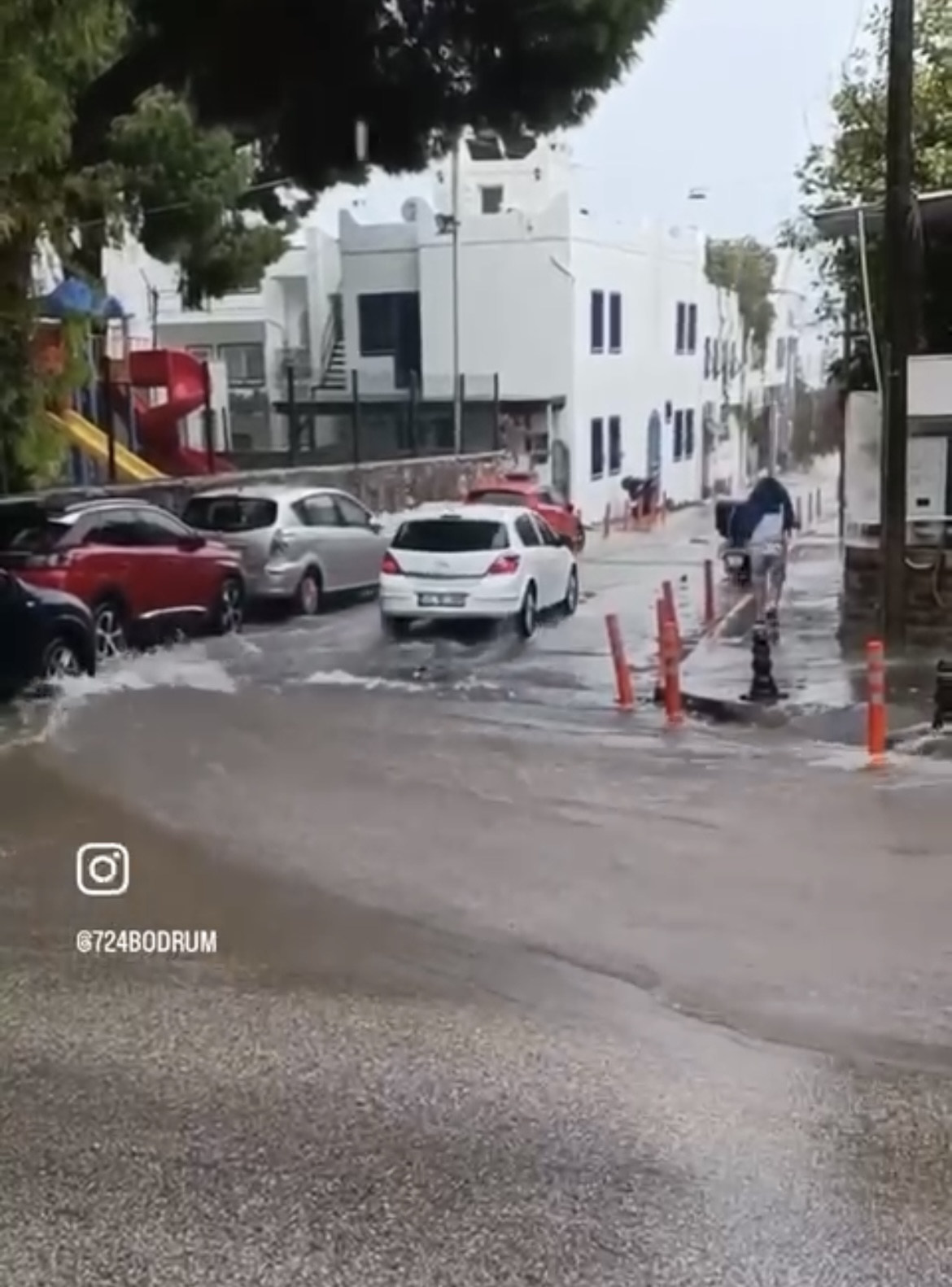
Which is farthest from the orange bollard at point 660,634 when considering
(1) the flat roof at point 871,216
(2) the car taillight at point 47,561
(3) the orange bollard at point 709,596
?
(2) the car taillight at point 47,561

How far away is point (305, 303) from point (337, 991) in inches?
468

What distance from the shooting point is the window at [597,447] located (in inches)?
634

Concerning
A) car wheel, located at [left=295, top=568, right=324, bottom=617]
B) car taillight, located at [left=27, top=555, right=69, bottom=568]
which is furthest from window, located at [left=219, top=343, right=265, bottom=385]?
car taillight, located at [left=27, top=555, right=69, bottom=568]

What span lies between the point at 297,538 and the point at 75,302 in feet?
11.0

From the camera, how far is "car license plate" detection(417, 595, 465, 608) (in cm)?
1609

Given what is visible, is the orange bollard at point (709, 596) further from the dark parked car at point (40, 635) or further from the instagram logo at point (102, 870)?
the instagram logo at point (102, 870)

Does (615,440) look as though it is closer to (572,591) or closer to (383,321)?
(572,591)

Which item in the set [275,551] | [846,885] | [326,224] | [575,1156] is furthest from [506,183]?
[575,1156]

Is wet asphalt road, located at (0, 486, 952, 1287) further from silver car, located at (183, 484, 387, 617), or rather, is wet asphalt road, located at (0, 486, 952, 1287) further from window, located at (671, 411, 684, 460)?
silver car, located at (183, 484, 387, 617)

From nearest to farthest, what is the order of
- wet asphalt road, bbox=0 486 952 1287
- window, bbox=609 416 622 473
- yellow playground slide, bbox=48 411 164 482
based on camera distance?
wet asphalt road, bbox=0 486 952 1287 < window, bbox=609 416 622 473 < yellow playground slide, bbox=48 411 164 482

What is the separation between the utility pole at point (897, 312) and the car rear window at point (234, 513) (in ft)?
21.2

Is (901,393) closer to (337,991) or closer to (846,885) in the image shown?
(846,885)

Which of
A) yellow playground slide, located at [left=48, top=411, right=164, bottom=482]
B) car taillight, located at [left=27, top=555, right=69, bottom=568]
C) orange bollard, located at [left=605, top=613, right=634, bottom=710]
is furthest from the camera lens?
yellow playground slide, located at [left=48, top=411, right=164, bottom=482]

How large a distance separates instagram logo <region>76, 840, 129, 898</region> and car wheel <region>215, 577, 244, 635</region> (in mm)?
7576
